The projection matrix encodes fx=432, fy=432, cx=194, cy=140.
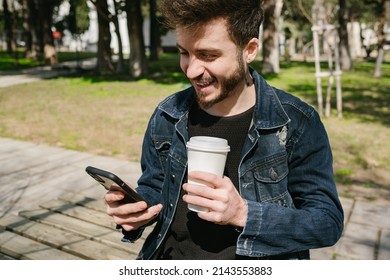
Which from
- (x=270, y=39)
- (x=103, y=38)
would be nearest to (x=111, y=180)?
(x=270, y=39)

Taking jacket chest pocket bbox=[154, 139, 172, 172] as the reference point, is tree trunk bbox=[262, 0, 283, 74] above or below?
above

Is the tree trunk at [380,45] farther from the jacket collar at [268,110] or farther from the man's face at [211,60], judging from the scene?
the man's face at [211,60]

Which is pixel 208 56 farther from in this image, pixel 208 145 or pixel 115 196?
pixel 115 196

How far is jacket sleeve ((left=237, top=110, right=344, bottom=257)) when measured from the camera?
1.62 m

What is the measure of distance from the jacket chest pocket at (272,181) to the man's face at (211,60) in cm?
33

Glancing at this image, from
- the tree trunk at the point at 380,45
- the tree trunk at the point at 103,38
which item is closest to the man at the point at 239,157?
the tree trunk at the point at 103,38

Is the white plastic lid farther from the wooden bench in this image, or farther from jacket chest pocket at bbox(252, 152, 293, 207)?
the wooden bench

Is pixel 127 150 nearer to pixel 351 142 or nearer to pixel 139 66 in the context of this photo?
pixel 351 142

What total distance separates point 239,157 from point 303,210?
0.34 metres

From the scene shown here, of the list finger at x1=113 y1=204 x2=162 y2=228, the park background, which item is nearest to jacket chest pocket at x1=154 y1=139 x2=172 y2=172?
finger at x1=113 y1=204 x2=162 y2=228

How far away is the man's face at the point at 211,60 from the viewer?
1646mm

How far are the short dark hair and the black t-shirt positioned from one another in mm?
345
